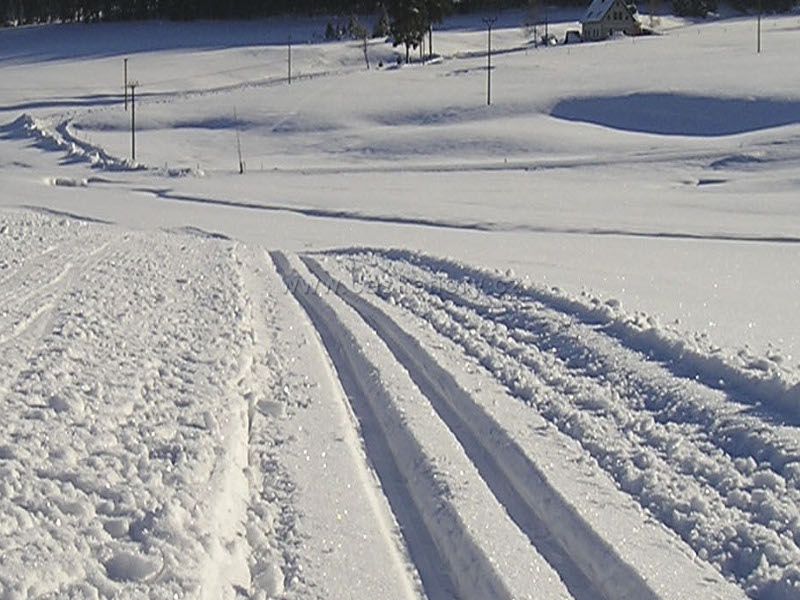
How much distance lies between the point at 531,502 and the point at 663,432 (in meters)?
1.48

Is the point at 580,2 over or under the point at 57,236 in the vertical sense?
over

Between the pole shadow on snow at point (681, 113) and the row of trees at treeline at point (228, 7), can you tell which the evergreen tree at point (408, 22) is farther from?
the pole shadow on snow at point (681, 113)

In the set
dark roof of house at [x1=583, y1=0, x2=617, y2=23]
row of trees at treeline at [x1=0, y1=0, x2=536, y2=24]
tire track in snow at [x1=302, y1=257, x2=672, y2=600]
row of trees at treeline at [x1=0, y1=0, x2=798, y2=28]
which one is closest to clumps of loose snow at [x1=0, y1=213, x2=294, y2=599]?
tire track in snow at [x1=302, y1=257, x2=672, y2=600]

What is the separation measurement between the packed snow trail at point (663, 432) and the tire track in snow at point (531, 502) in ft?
1.54

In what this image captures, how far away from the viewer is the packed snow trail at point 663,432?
6.15 metres

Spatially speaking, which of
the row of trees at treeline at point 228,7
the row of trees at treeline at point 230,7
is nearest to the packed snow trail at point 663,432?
the row of trees at treeline at point 230,7

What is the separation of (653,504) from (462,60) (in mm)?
77552

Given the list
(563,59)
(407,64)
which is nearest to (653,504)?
(563,59)

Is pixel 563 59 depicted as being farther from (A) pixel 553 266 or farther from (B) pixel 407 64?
(A) pixel 553 266

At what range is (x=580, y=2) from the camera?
372ft

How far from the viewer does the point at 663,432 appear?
7.92 m

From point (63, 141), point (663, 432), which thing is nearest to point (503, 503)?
point (663, 432)

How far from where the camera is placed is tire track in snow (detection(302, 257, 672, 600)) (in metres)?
5.80

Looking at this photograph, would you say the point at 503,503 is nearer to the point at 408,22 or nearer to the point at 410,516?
the point at 410,516
